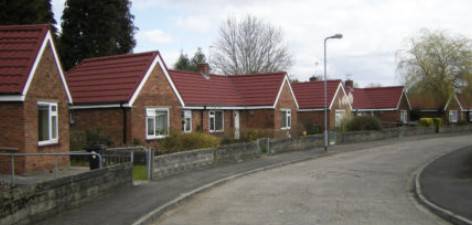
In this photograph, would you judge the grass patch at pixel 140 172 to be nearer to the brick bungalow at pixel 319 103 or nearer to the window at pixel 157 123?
the window at pixel 157 123

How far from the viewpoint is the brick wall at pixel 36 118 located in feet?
51.5

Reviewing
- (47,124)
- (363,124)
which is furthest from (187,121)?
(363,124)

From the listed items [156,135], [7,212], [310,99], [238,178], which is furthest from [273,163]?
[310,99]

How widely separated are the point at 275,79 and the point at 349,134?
A: 20.8ft

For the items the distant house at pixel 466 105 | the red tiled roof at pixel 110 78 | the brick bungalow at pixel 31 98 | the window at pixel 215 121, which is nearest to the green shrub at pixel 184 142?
the red tiled roof at pixel 110 78

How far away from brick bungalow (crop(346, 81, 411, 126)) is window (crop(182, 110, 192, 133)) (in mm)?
28305

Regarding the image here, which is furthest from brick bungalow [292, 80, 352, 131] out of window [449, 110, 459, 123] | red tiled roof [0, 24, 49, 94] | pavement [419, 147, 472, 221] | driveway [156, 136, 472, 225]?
red tiled roof [0, 24, 49, 94]

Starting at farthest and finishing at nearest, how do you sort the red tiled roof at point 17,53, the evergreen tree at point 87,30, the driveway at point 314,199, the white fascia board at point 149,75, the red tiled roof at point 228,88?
the evergreen tree at point 87,30
the red tiled roof at point 228,88
the white fascia board at point 149,75
the red tiled roof at point 17,53
the driveway at point 314,199

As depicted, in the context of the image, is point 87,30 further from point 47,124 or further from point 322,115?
point 47,124

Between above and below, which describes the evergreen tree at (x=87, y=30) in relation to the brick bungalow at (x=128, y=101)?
above

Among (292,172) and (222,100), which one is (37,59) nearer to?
(292,172)

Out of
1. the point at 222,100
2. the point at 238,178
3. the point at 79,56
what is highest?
the point at 79,56

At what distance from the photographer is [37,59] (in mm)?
16375

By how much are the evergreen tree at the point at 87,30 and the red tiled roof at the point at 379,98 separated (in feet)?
86.4
